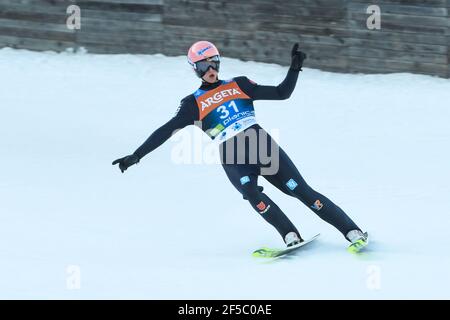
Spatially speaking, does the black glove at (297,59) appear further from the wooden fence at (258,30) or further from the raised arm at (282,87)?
the wooden fence at (258,30)

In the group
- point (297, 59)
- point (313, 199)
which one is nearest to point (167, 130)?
point (297, 59)

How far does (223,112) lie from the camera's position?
7.64m

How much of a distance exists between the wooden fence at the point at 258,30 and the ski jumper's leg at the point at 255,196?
17.5 feet

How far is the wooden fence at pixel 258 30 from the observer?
488 inches

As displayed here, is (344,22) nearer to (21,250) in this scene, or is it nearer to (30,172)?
(30,172)

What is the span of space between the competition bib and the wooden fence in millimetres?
5206

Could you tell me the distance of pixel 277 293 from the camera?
6.78 m

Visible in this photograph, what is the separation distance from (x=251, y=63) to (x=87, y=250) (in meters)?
5.42

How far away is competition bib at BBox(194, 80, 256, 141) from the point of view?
7.64 m

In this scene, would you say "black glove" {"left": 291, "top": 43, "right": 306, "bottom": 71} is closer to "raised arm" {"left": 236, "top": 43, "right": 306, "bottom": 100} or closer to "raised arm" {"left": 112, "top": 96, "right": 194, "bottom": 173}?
"raised arm" {"left": 236, "top": 43, "right": 306, "bottom": 100}

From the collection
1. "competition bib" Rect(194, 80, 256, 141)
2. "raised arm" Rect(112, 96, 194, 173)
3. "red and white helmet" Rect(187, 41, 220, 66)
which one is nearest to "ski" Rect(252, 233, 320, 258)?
"competition bib" Rect(194, 80, 256, 141)

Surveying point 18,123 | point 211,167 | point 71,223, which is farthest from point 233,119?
point 18,123

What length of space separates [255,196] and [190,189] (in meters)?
2.16

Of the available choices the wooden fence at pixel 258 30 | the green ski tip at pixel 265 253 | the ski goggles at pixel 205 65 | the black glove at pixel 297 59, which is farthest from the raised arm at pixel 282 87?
the wooden fence at pixel 258 30
